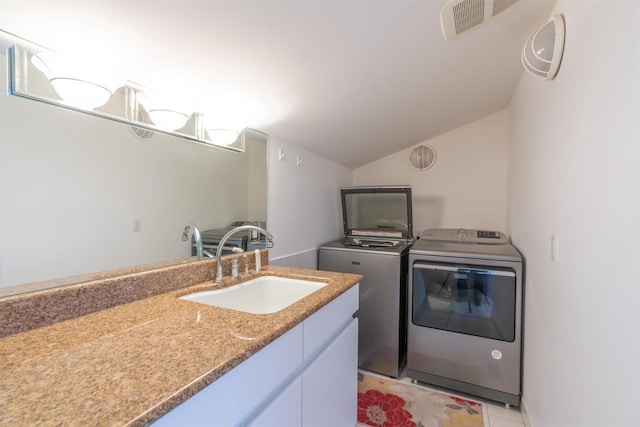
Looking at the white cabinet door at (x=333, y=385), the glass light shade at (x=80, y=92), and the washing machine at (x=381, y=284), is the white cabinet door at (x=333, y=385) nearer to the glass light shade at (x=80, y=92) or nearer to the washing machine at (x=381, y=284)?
the washing machine at (x=381, y=284)

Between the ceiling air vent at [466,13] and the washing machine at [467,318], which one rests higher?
the ceiling air vent at [466,13]

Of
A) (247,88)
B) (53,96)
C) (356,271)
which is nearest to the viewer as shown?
(53,96)

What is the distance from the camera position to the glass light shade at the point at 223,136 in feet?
4.87

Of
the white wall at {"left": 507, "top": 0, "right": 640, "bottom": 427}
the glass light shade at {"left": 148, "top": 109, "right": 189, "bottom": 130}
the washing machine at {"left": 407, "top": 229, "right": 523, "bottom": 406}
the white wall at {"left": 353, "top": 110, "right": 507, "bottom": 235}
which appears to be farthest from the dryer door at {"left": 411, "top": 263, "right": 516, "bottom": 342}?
the glass light shade at {"left": 148, "top": 109, "right": 189, "bottom": 130}

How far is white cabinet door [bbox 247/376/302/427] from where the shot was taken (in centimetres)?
81

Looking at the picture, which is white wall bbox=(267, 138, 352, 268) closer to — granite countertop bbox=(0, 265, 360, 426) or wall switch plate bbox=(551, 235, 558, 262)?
granite countertop bbox=(0, 265, 360, 426)

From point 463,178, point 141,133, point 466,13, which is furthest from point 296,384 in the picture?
point 463,178

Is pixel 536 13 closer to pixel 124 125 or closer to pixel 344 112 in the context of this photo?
pixel 344 112

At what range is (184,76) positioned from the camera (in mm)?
1146

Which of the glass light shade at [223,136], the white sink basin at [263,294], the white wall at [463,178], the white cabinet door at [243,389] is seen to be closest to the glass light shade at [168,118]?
the glass light shade at [223,136]

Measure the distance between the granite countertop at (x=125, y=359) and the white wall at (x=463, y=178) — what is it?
2261mm

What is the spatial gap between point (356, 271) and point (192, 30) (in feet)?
5.97

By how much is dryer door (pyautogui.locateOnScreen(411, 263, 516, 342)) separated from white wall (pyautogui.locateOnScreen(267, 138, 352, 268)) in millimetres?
860

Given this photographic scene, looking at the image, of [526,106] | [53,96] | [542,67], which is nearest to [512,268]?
[526,106]
